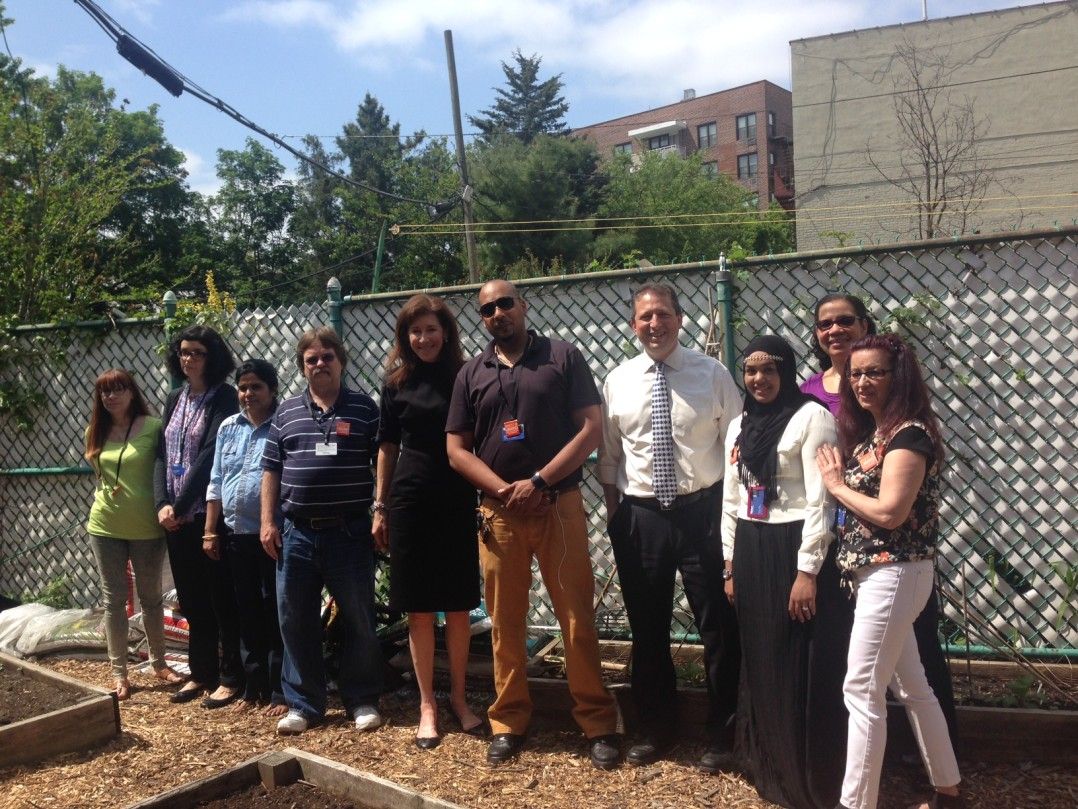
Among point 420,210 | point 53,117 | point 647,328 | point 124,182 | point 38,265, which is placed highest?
point 420,210

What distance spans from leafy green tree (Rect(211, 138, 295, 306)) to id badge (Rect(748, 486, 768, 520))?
1754 inches

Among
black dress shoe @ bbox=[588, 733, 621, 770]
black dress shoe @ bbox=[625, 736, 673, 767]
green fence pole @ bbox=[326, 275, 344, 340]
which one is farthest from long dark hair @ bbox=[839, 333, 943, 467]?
green fence pole @ bbox=[326, 275, 344, 340]

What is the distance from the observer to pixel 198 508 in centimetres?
510

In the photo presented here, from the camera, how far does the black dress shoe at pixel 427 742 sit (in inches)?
166

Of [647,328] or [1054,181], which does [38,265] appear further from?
[1054,181]

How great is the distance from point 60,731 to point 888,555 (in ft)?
12.3

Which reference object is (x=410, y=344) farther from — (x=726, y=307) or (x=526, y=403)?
(x=726, y=307)

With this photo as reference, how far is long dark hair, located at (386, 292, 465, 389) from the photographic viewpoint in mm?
4371

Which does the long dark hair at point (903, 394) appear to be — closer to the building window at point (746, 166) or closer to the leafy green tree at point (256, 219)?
the leafy green tree at point (256, 219)

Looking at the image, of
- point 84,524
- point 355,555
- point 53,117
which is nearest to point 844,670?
point 355,555

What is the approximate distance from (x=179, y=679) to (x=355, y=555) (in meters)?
1.70

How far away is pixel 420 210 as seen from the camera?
47.4m

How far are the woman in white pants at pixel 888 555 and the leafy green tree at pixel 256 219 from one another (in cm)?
4490

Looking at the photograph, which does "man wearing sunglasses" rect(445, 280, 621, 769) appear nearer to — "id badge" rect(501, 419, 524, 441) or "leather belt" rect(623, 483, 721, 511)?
"id badge" rect(501, 419, 524, 441)
